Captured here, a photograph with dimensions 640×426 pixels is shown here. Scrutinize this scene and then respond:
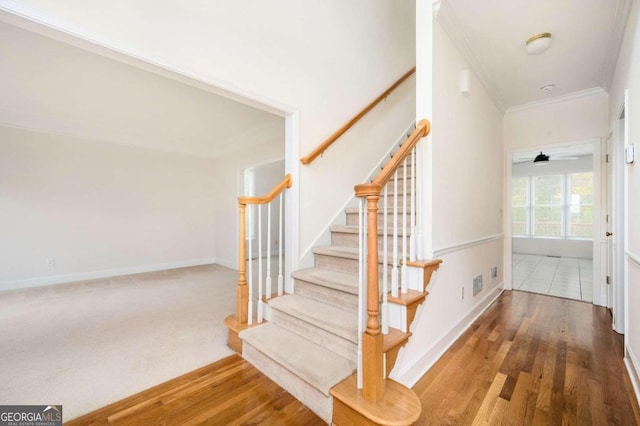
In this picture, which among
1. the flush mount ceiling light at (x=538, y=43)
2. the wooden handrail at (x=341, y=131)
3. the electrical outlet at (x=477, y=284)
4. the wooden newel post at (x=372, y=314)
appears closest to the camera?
the wooden newel post at (x=372, y=314)

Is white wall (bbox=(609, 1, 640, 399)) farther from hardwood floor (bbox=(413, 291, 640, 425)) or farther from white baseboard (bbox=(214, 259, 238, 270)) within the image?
white baseboard (bbox=(214, 259, 238, 270))

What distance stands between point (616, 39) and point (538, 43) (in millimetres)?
660

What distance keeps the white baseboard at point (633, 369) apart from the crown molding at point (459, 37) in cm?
260

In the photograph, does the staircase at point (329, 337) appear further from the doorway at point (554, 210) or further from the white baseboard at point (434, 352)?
the doorway at point (554, 210)

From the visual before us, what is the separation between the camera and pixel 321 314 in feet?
6.18

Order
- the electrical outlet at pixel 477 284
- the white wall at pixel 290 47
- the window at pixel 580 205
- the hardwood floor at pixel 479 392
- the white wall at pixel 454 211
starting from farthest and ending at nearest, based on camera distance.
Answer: the window at pixel 580 205 → the electrical outlet at pixel 477 284 → the white wall at pixel 454 211 → the white wall at pixel 290 47 → the hardwood floor at pixel 479 392

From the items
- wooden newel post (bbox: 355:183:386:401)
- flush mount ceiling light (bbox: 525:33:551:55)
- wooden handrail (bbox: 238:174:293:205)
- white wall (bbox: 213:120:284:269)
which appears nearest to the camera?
→ wooden newel post (bbox: 355:183:386:401)

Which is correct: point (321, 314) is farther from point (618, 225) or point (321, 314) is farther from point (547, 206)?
point (547, 206)

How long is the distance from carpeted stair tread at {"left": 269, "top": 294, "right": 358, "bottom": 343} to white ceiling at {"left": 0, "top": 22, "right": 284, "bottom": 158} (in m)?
2.61

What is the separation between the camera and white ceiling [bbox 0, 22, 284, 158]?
245 cm

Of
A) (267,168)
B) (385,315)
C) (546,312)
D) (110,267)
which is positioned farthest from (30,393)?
(267,168)

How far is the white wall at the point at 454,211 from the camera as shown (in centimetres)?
193

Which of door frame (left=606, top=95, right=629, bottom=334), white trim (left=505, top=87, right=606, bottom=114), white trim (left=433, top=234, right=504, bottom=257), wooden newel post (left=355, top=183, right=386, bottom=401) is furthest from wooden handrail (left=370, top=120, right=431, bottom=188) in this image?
white trim (left=505, top=87, right=606, bottom=114)

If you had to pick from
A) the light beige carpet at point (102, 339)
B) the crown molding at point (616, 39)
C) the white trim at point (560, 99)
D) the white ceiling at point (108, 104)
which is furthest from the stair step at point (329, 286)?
the white trim at point (560, 99)
